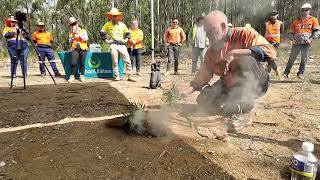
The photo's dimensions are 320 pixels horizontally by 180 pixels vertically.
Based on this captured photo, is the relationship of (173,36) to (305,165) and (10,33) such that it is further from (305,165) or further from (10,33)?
(305,165)

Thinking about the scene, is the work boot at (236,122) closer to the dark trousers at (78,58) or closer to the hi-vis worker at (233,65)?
the hi-vis worker at (233,65)

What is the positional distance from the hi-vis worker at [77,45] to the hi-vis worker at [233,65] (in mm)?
5513

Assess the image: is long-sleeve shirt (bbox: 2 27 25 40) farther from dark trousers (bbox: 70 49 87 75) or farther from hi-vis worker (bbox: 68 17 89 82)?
dark trousers (bbox: 70 49 87 75)

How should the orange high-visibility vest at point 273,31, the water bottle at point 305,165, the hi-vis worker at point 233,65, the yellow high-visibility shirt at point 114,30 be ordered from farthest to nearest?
the orange high-visibility vest at point 273,31 → the yellow high-visibility shirt at point 114,30 → the hi-vis worker at point 233,65 → the water bottle at point 305,165

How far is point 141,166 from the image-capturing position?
3191mm

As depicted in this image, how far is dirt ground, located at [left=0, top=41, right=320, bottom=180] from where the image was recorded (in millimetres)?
3119

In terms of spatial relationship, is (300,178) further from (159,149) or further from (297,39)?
(297,39)

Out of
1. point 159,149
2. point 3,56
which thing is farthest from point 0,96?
point 3,56

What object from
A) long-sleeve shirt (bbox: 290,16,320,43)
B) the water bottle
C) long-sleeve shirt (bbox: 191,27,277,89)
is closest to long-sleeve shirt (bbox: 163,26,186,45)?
long-sleeve shirt (bbox: 290,16,320,43)

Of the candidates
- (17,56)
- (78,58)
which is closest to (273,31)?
(78,58)

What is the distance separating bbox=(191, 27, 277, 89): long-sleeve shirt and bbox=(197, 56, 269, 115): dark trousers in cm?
11

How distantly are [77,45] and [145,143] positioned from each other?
620 centimetres

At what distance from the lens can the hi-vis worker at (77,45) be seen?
920 centimetres

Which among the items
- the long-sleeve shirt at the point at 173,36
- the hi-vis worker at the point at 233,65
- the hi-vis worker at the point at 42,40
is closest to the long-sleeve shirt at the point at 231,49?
the hi-vis worker at the point at 233,65
